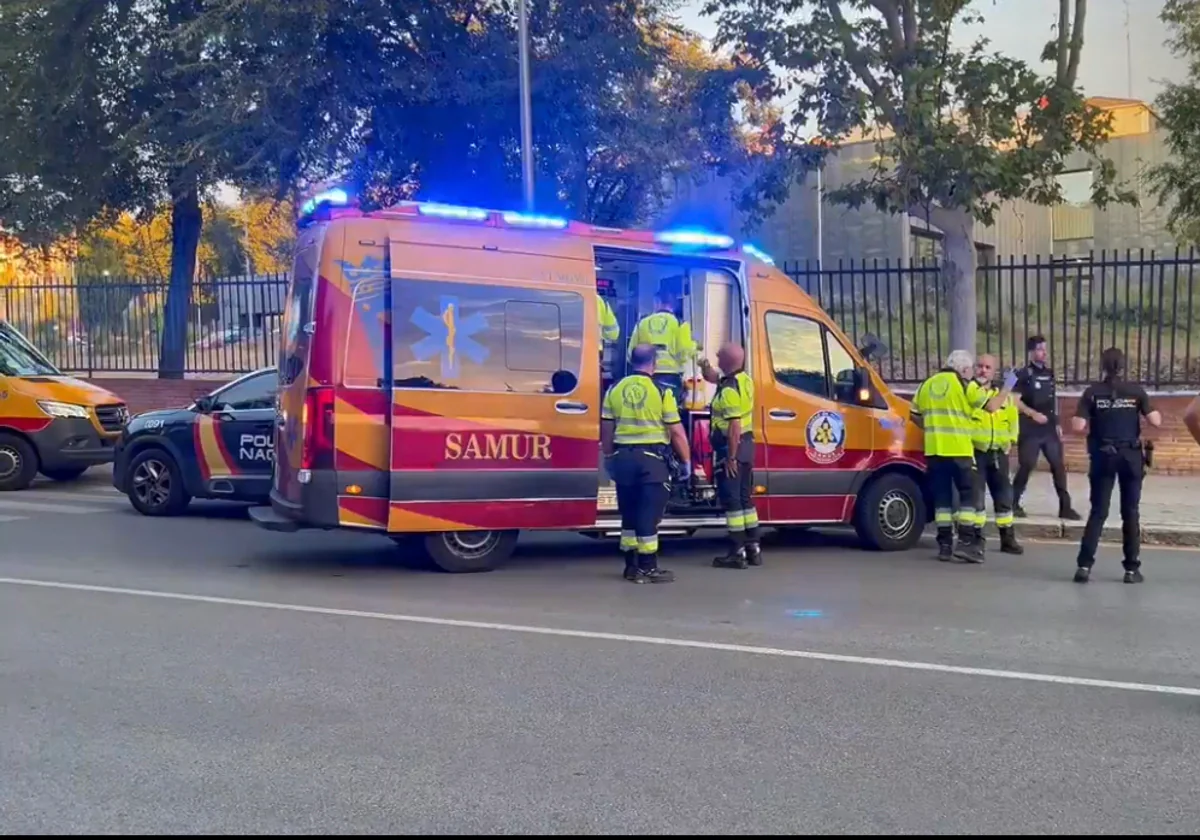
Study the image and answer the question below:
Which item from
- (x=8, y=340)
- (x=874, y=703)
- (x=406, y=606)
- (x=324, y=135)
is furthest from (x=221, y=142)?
(x=874, y=703)

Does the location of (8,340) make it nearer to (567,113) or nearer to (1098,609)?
(567,113)

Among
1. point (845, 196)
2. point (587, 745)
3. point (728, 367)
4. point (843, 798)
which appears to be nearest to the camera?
point (843, 798)

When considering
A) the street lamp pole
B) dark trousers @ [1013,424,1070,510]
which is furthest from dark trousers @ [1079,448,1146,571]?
the street lamp pole

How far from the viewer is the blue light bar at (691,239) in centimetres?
1011

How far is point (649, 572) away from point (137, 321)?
45.9ft

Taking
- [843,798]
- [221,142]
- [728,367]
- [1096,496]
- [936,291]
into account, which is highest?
[221,142]

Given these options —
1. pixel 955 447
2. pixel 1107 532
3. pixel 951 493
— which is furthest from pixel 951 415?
pixel 1107 532

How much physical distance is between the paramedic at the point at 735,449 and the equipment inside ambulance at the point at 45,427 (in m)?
8.99

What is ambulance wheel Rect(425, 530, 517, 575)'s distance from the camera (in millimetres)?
9422

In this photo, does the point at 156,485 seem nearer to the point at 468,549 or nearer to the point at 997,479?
the point at 468,549

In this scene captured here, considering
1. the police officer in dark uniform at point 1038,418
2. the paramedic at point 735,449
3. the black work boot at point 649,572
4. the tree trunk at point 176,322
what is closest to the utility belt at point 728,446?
the paramedic at point 735,449

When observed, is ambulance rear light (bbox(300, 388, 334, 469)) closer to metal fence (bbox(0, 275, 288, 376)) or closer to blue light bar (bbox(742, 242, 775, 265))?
blue light bar (bbox(742, 242, 775, 265))

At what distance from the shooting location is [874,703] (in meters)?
5.89

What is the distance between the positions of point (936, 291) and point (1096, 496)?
730 cm
